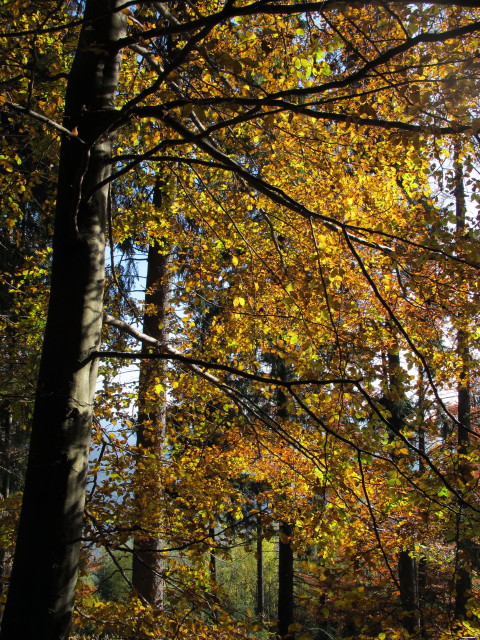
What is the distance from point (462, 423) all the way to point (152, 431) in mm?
3854

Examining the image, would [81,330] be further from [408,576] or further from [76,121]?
[408,576]

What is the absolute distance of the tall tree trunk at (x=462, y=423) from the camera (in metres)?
3.25

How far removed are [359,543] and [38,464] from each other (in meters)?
4.89

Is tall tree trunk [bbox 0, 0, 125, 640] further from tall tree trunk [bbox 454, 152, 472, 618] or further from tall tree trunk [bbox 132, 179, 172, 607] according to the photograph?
tall tree trunk [bbox 454, 152, 472, 618]

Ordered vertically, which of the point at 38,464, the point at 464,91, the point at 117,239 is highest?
the point at 117,239

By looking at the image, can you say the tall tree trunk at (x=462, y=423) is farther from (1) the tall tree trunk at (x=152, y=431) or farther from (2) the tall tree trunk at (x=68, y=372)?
(1) the tall tree trunk at (x=152, y=431)

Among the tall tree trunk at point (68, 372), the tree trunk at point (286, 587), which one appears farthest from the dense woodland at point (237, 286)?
the tree trunk at point (286, 587)

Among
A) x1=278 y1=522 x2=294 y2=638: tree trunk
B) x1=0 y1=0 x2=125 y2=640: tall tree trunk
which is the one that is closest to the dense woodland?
x1=0 y1=0 x2=125 y2=640: tall tree trunk

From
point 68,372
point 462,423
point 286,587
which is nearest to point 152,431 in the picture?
point 462,423

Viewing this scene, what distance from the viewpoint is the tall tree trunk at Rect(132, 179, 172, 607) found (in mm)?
4250

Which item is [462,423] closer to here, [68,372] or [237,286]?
[237,286]

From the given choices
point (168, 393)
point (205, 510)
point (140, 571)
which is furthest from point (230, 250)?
point (140, 571)

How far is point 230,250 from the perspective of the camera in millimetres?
3936

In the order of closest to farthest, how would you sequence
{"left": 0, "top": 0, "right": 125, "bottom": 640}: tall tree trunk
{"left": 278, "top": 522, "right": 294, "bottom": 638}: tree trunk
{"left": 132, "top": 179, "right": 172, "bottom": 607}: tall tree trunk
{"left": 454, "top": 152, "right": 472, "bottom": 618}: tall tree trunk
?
1. {"left": 0, "top": 0, "right": 125, "bottom": 640}: tall tree trunk
2. {"left": 454, "top": 152, "right": 472, "bottom": 618}: tall tree trunk
3. {"left": 132, "top": 179, "right": 172, "bottom": 607}: tall tree trunk
4. {"left": 278, "top": 522, "right": 294, "bottom": 638}: tree trunk
